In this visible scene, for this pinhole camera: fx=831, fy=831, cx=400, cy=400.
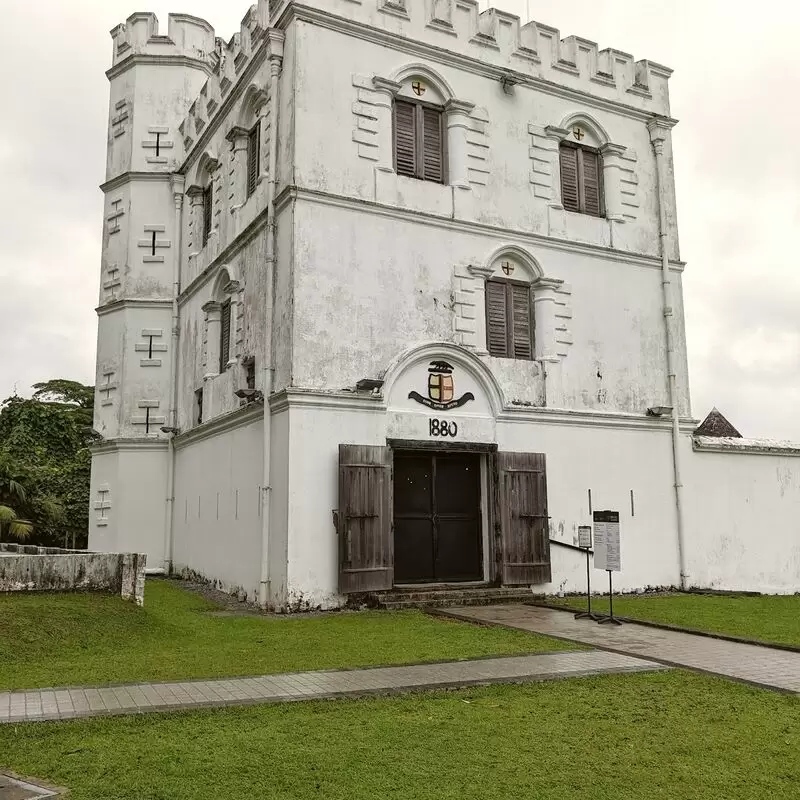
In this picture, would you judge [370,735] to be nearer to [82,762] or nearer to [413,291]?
[82,762]

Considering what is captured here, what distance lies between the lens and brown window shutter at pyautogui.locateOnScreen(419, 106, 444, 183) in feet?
50.2

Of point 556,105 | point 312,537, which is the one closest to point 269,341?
point 312,537

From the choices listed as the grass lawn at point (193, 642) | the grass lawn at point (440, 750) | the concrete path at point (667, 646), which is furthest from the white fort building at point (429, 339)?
the grass lawn at point (440, 750)

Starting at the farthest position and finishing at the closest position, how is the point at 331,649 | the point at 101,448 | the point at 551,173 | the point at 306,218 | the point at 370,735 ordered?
1. the point at 101,448
2. the point at 551,173
3. the point at 306,218
4. the point at 331,649
5. the point at 370,735

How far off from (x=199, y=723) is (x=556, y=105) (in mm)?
14344

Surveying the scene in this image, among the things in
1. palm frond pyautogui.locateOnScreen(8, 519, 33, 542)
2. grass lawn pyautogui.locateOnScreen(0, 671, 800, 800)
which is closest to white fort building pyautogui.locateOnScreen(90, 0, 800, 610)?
palm frond pyautogui.locateOnScreen(8, 519, 33, 542)

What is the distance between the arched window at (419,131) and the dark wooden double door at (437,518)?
5224 millimetres

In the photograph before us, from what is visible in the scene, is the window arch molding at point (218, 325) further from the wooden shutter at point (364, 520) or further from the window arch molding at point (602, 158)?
the window arch molding at point (602, 158)

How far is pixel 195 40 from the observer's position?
21.4 metres

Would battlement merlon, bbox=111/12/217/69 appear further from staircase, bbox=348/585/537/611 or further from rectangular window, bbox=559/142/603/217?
staircase, bbox=348/585/537/611

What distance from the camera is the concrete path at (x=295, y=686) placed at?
6449mm

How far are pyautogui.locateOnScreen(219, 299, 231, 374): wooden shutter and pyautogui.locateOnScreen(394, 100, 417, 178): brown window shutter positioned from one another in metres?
4.62

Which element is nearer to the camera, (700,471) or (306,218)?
(306,218)

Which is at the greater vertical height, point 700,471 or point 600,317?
point 600,317
